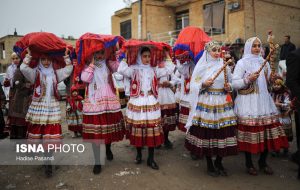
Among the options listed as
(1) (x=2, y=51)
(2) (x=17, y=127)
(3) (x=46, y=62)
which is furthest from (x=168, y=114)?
(1) (x=2, y=51)

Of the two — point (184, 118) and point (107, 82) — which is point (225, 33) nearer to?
point (184, 118)

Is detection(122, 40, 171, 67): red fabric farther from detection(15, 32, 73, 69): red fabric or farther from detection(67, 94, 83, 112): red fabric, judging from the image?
detection(67, 94, 83, 112): red fabric

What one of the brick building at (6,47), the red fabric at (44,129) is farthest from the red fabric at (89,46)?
the brick building at (6,47)

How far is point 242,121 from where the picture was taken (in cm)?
465

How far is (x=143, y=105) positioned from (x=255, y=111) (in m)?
1.79

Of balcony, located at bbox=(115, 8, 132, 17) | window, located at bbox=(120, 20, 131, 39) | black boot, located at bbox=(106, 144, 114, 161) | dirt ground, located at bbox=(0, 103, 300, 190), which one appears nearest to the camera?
dirt ground, located at bbox=(0, 103, 300, 190)

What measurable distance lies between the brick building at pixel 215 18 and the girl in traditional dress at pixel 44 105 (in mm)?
12764

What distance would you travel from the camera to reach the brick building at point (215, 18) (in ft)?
55.6

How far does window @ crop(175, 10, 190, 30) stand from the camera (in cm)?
2212

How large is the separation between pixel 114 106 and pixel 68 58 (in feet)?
3.76

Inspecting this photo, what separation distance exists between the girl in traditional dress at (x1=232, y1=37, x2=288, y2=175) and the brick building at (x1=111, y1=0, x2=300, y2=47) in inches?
482

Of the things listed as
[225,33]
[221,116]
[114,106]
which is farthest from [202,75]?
[225,33]

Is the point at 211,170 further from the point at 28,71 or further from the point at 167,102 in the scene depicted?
the point at 28,71

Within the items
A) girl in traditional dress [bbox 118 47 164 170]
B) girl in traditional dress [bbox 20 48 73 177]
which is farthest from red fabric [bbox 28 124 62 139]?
girl in traditional dress [bbox 118 47 164 170]
